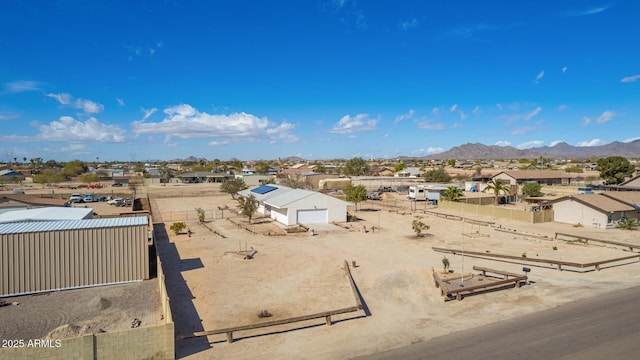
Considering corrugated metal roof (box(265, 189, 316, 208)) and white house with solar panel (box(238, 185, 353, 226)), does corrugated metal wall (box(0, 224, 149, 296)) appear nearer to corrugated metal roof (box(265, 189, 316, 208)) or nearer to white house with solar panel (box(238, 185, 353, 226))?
white house with solar panel (box(238, 185, 353, 226))

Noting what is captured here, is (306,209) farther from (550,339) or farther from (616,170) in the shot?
(616,170)

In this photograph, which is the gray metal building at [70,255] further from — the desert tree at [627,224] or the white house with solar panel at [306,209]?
the desert tree at [627,224]

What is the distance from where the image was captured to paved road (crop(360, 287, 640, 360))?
481 inches

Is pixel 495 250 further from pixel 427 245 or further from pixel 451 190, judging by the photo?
pixel 451 190

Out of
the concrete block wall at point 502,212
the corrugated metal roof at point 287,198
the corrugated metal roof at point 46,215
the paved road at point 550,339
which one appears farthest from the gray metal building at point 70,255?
A: the concrete block wall at point 502,212

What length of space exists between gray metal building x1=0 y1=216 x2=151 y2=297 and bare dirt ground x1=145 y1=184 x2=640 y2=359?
249 centimetres

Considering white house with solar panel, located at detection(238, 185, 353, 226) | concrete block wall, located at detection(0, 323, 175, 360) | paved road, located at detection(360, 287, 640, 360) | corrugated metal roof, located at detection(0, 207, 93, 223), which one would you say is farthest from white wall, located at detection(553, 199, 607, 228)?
corrugated metal roof, located at detection(0, 207, 93, 223)

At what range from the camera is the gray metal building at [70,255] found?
16.7 meters

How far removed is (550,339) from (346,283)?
901 centimetres

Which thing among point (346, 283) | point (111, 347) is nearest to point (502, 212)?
point (346, 283)

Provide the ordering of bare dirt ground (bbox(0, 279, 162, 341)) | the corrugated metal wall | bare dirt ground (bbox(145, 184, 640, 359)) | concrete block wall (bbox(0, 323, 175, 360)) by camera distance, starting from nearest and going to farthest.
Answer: concrete block wall (bbox(0, 323, 175, 360))
bare dirt ground (bbox(0, 279, 162, 341))
bare dirt ground (bbox(145, 184, 640, 359))
the corrugated metal wall

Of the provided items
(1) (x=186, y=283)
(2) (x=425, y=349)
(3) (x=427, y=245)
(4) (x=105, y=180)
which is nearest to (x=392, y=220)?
(3) (x=427, y=245)

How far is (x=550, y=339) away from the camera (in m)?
13.3

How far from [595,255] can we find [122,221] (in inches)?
1122
